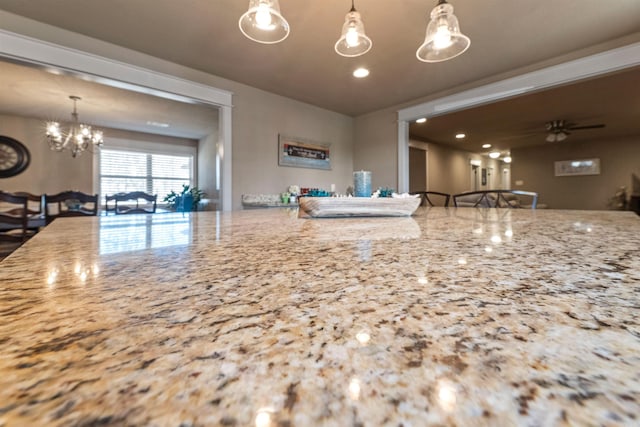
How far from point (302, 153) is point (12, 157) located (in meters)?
4.49

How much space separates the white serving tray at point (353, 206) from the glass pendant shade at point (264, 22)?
3.17 feet

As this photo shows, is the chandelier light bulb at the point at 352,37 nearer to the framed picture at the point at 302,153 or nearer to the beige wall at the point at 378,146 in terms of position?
the framed picture at the point at 302,153

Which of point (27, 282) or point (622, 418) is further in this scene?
point (27, 282)

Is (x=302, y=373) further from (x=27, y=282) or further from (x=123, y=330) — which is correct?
(x=27, y=282)

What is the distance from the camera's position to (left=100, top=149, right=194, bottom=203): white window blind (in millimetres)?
4859

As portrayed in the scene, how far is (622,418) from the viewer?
0.10 meters

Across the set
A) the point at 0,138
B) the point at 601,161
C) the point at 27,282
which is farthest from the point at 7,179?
the point at 601,161

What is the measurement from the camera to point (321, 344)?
0.51ft

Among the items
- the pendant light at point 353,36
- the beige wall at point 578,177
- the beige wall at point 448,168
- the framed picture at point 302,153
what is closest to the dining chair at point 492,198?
the pendant light at point 353,36

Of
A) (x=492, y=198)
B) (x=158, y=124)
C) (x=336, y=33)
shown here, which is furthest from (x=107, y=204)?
(x=492, y=198)

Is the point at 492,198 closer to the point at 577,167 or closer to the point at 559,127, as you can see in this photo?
the point at 559,127

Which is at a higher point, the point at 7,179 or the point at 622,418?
the point at 7,179

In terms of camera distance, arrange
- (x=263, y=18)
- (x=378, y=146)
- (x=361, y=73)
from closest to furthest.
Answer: (x=263, y=18), (x=361, y=73), (x=378, y=146)

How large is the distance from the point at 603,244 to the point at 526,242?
0.11 m
